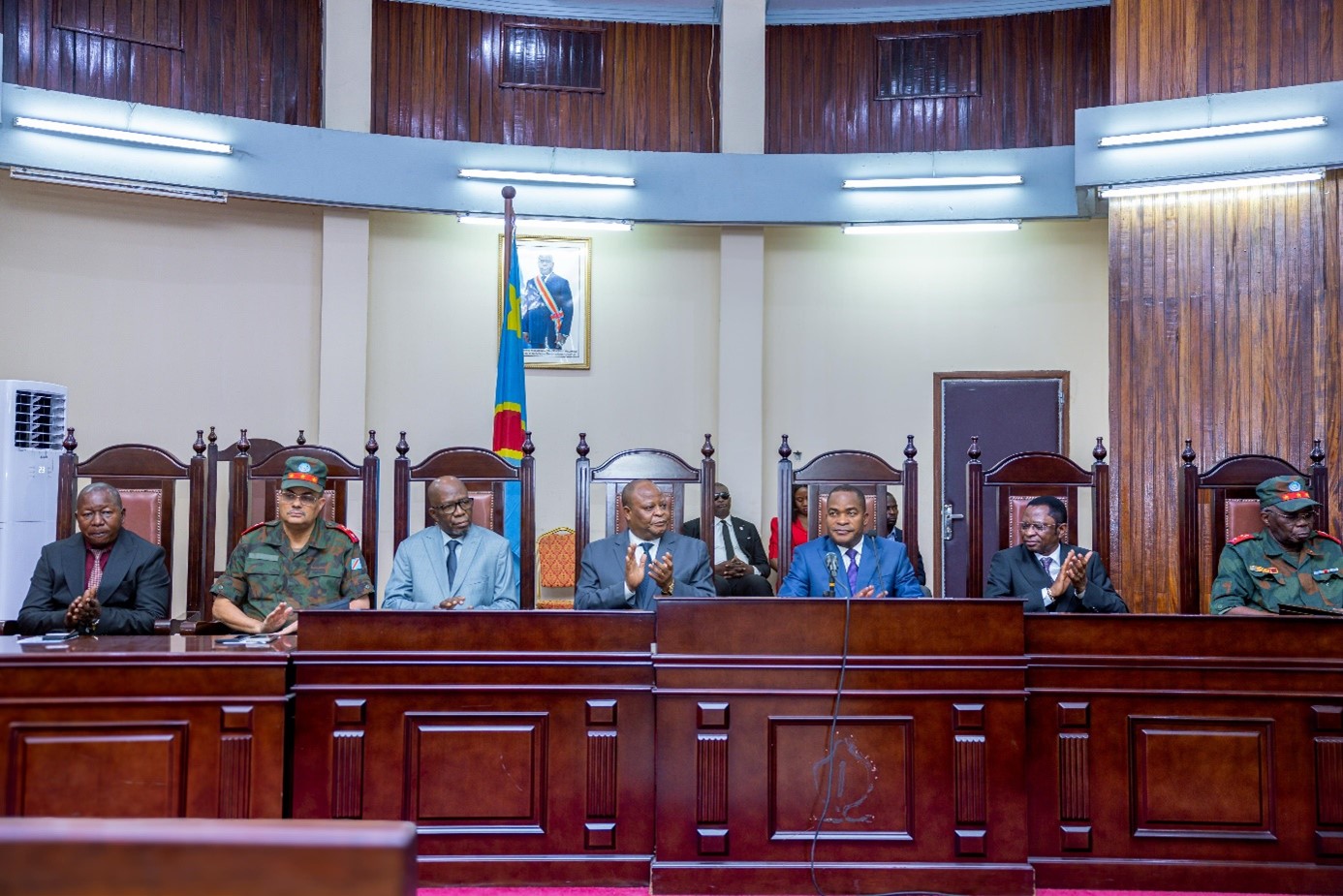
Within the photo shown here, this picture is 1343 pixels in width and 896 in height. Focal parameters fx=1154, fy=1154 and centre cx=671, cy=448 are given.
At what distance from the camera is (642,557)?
4148mm

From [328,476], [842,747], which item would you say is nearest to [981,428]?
[328,476]

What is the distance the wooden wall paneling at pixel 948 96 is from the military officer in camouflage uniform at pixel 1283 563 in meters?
4.24

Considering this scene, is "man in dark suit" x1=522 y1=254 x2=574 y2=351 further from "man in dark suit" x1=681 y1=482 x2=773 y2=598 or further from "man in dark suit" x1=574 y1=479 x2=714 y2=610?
"man in dark suit" x1=574 y1=479 x2=714 y2=610

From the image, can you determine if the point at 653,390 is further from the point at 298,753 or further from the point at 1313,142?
the point at 298,753

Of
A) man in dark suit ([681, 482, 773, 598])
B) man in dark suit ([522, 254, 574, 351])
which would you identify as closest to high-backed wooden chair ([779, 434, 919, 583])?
man in dark suit ([681, 482, 773, 598])

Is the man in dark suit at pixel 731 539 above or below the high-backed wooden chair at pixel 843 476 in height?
below

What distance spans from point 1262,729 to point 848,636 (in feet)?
4.17

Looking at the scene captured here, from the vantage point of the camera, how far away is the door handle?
7.68 meters

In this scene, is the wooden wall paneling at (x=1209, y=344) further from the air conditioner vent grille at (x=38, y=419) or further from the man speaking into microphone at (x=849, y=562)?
the air conditioner vent grille at (x=38, y=419)

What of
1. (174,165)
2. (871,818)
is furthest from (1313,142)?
(174,165)

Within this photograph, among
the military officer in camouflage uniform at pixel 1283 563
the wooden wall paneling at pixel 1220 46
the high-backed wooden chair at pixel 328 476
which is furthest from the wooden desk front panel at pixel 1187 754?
the wooden wall paneling at pixel 1220 46

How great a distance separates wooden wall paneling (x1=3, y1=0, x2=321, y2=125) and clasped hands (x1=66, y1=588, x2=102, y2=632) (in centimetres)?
427

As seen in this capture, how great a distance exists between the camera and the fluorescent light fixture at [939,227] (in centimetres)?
723

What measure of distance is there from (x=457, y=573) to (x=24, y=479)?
2.91 meters
